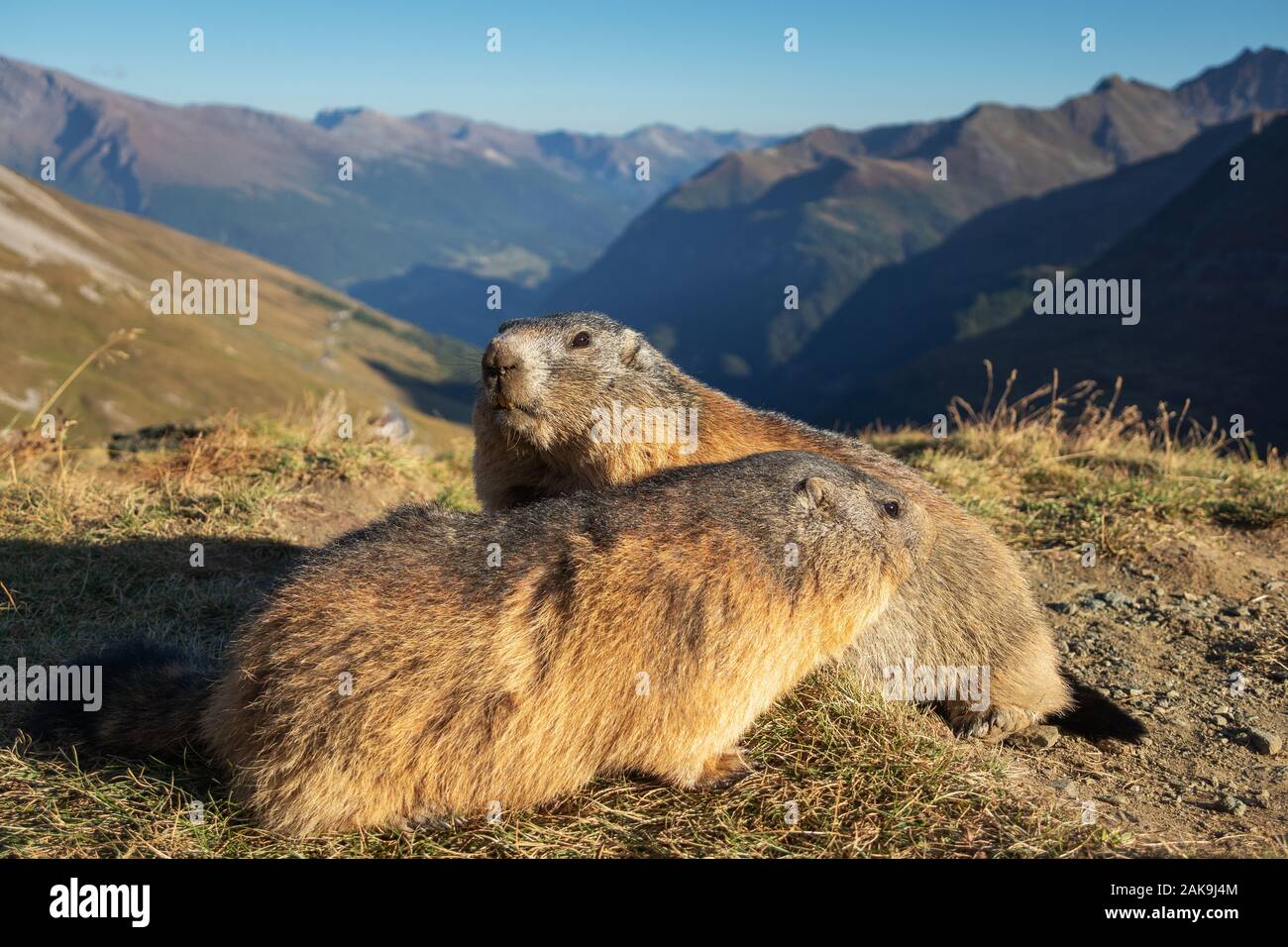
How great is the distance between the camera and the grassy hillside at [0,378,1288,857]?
4.98m

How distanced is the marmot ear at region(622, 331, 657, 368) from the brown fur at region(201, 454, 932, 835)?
7.28 feet

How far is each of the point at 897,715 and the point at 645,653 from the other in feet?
6.57

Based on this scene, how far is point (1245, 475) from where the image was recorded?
11.7 meters

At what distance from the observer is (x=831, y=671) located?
6.38m

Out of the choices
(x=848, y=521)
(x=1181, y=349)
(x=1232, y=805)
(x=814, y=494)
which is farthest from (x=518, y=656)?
(x=1181, y=349)

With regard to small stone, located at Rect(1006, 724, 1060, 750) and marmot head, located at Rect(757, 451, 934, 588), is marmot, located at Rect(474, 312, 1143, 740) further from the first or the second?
marmot head, located at Rect(757, 451, 934, 588)

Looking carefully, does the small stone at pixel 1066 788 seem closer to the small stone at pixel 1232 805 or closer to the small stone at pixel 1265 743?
the small stone at pixel 1232 805

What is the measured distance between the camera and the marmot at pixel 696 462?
268 inches

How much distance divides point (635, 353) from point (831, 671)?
311 centimetres

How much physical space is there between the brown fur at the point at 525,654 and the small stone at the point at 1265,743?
11.2 ft

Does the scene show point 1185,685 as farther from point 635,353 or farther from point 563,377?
point 563,377

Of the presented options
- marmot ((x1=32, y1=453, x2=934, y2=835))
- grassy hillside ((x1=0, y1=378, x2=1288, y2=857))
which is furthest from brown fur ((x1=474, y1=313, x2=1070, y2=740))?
marmot ((x1=32, y1=453, x2=934, y2=835))

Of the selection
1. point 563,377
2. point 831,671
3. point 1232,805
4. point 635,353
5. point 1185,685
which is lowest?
point 1232,805
